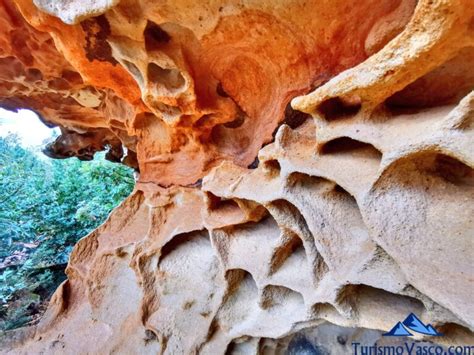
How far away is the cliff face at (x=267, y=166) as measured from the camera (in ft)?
2.09

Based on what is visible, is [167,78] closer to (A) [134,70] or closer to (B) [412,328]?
(A) [134,70]

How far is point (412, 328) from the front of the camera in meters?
0.71

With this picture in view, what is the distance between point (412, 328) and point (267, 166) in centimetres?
58

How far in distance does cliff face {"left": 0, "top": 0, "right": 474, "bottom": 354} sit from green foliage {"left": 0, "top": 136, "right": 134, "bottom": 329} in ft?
4.31

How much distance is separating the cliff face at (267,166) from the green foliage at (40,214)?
1.31 metres

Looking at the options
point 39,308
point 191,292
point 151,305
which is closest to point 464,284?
point 191,292

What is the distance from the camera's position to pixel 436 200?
2.15 ft

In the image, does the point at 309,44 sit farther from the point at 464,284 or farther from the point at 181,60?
the point at 464,284

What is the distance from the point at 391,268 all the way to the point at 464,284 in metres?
0.16

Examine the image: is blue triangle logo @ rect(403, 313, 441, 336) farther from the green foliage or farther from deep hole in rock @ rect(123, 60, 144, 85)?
the green foliage

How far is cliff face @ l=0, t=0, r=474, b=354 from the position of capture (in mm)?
637

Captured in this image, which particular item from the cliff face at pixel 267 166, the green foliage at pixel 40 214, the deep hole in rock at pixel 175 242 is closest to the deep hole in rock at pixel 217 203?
the cliff face at pixel 267 166

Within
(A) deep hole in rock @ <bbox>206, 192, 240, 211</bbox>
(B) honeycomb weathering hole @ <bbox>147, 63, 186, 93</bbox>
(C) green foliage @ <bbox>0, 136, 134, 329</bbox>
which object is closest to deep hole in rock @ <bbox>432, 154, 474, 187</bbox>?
(A) deep hole in rock @ <bbox>206, 192, 240, 211</bbox>

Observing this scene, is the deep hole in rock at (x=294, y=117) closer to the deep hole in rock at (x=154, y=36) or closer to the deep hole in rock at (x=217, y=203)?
the deep hole in rock at (x=217, y=203)
